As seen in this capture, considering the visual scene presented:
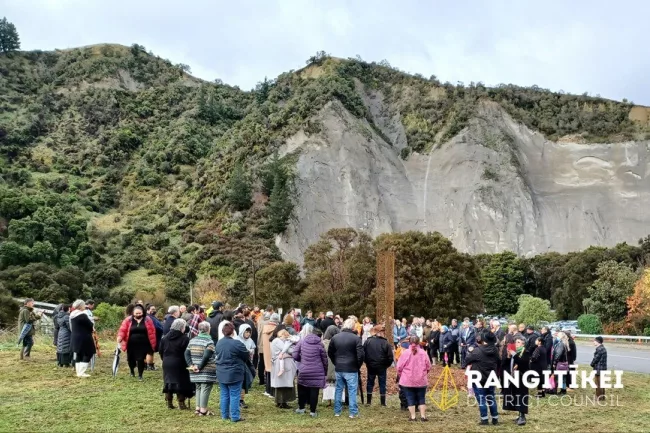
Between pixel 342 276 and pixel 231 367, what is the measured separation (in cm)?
3275

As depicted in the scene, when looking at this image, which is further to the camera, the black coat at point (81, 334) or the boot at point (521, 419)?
the black coat at point (81, 334)

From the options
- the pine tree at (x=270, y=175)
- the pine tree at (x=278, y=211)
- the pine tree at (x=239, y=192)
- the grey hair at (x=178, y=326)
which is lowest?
the grey hair at (x=178, y=326)

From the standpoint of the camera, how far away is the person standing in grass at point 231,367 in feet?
32.4

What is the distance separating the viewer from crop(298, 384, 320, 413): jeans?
10859 millimetres

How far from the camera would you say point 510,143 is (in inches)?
3000

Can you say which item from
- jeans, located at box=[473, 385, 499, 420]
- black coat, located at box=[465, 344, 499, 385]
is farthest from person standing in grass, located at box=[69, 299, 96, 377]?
jeans, located at box=[473, 385, 499, 420]

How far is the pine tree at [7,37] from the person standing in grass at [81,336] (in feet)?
360

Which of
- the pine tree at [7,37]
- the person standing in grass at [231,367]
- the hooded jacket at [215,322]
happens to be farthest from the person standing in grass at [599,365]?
the pine tree at [7,37]

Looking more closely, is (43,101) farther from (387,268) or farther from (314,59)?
(387,268)

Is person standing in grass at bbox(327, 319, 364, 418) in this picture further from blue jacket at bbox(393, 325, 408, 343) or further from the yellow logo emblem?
blue jacket at bbox(393, 325, 408, 343)

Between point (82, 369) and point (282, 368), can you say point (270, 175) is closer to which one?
point (82, 369)

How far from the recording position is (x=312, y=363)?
10836mm

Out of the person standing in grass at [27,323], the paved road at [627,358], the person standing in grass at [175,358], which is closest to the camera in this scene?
the person standing in grass at [175,358]

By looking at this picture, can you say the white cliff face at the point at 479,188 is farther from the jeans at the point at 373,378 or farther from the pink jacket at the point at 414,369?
the pink jacket at the point at 414,369
